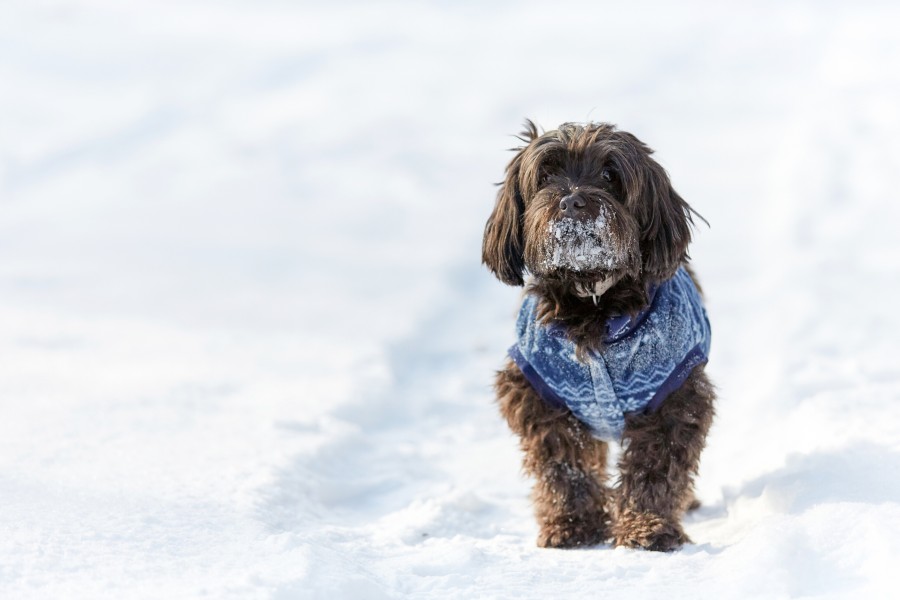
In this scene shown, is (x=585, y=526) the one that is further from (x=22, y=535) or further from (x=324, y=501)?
(x=22, y=535)

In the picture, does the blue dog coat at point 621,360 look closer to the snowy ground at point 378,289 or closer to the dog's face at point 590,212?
the dog's face at point 590,212

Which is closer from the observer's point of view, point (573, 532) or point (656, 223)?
point (656, 223)

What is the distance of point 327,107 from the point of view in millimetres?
13867

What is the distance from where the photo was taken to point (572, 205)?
3.44 m

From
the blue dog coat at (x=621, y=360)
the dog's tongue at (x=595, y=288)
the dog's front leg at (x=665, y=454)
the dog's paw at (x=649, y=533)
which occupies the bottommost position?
the dog's paw at (x=649, y=533)

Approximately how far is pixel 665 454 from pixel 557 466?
0.46m

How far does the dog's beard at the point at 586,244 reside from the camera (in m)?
3.44

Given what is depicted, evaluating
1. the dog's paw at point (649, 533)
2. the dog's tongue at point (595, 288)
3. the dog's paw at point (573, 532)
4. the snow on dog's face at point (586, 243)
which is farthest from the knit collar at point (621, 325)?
the dog's paw at point (573, 532)

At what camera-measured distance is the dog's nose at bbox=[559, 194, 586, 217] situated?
344 cm

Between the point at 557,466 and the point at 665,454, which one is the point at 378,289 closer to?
the point at 557,466

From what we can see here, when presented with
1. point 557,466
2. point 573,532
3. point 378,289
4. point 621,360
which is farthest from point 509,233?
point 378,289

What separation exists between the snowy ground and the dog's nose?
101 centimetres

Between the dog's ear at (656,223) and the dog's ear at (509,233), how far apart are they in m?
0.43

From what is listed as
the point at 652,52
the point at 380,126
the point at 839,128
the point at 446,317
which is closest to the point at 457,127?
the point at 380,126
